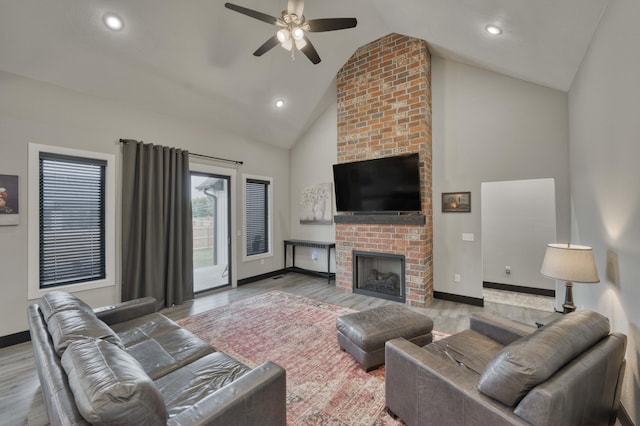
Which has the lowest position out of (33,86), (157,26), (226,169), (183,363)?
(183,363)

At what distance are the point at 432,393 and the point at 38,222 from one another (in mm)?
4359

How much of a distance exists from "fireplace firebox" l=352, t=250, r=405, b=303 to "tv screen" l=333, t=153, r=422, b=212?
84cm

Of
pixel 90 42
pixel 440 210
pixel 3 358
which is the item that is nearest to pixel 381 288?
pixel 440 210

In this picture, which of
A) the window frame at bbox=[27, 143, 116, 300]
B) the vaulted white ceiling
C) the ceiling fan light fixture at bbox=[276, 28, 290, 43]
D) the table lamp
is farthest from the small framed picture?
the window frame at bbox=[27, 143, 116, 300]

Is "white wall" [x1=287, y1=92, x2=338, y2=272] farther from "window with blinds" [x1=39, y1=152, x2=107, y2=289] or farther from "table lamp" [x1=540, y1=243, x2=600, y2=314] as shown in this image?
"table lamp" [x1=540, y1=243, x2=600, y2=314]

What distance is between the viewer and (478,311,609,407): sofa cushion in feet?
3.97

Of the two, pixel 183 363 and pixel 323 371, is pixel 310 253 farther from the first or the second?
pixel 183 363

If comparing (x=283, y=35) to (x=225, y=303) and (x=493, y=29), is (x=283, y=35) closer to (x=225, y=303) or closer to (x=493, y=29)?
(x=493, y=29)

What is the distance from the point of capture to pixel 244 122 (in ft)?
17.1

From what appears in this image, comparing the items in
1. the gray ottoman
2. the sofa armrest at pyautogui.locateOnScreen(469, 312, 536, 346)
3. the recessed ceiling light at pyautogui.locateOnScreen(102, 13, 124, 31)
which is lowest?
the gray ottoman

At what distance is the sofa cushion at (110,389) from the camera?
0.97 meters

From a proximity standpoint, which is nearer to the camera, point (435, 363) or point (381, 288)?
point (435, 363)

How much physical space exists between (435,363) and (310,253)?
15.6 feet

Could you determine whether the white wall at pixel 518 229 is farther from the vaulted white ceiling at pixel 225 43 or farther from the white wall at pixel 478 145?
the vaulted white ceiling at pixel 225 43
